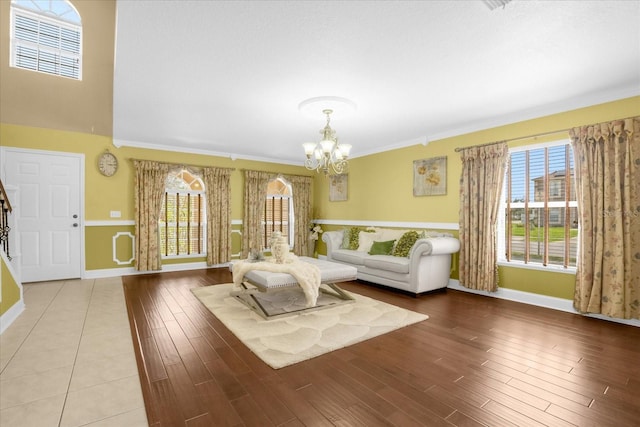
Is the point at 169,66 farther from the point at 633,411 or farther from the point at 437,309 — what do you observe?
the point at 633,411

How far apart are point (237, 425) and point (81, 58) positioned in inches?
184

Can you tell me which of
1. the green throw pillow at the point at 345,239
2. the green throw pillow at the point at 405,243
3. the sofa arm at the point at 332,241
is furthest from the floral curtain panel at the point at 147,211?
the green throw pillow at the point at 405,243

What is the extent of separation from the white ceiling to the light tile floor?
8.37 feet

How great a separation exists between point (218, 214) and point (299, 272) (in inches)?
142

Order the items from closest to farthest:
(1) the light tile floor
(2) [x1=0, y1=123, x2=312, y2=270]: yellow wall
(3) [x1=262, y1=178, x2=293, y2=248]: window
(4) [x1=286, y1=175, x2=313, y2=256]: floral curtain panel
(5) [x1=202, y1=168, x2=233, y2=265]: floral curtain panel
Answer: (1) the light tile floor < (2) [x1=0, y1=123, x2=312, y2=270]: yellow wall < (5) [x1=202, y1=168, x2=233, y2=265]: floral curtain panel < (3) [x1=262, y1=178, x2=293, y2=248]: window < (4) [x1=286, y1=175, x2=313, y2=256]: floral curtain panel

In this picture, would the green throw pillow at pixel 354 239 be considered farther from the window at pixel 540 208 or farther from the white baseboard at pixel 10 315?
the white baseboard at pixel 10 315

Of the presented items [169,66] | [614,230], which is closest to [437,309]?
[614,230]

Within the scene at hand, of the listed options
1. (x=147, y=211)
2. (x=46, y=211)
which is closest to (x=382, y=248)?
(x=147, y=211)

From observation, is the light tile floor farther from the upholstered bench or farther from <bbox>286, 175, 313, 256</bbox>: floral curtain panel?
<bbox>286, 175, 313, 256</bbox>: floral curtain panel

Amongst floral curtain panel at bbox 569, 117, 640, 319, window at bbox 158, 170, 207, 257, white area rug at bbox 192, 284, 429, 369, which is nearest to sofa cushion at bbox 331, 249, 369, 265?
white area rug at bbox 192, 284, 429, 369

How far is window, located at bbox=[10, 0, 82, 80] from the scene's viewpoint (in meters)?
3.79

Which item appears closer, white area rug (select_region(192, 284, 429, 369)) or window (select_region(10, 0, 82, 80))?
white area rug (select_region(192, 284, 429, 369))

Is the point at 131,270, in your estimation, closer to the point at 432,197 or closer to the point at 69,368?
the point at 69,368

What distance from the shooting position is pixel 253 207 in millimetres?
6906
